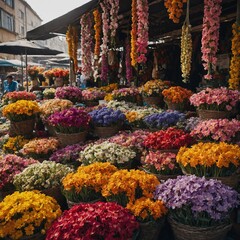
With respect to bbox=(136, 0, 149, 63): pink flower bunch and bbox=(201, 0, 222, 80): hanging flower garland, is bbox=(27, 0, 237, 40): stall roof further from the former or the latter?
bbox=(201, 0, 222, 80): hanging flower garland

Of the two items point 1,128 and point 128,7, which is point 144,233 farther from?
point 128,7

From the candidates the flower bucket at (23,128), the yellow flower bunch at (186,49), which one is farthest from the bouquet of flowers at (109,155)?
the flower bucket at (23,128)

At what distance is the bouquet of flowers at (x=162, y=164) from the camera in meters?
3.89

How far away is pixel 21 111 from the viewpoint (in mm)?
6180

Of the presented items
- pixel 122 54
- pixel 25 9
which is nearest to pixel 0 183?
pixel 122 54

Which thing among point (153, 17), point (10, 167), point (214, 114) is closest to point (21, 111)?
point (10, 167)

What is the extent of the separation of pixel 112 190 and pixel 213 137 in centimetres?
183

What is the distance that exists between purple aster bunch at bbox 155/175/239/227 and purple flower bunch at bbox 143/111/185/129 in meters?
2.39

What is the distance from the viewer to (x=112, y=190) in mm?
3182

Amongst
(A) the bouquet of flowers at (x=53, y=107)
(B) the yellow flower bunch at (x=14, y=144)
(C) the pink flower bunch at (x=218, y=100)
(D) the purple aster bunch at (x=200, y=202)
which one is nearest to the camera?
(D) the purple aster bunch at (x=200, y=202)

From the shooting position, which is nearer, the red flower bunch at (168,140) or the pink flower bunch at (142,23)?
the red flower bunch at (168,140)

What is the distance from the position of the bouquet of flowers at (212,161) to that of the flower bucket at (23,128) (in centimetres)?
385

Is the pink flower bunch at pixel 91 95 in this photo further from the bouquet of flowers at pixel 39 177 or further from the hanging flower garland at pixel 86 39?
the bouquet of flowers at pixel 39 177

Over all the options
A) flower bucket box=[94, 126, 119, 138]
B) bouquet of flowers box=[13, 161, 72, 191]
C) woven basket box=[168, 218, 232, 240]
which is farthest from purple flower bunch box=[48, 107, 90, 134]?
woven basket box=[168, 218, 232, 240]
